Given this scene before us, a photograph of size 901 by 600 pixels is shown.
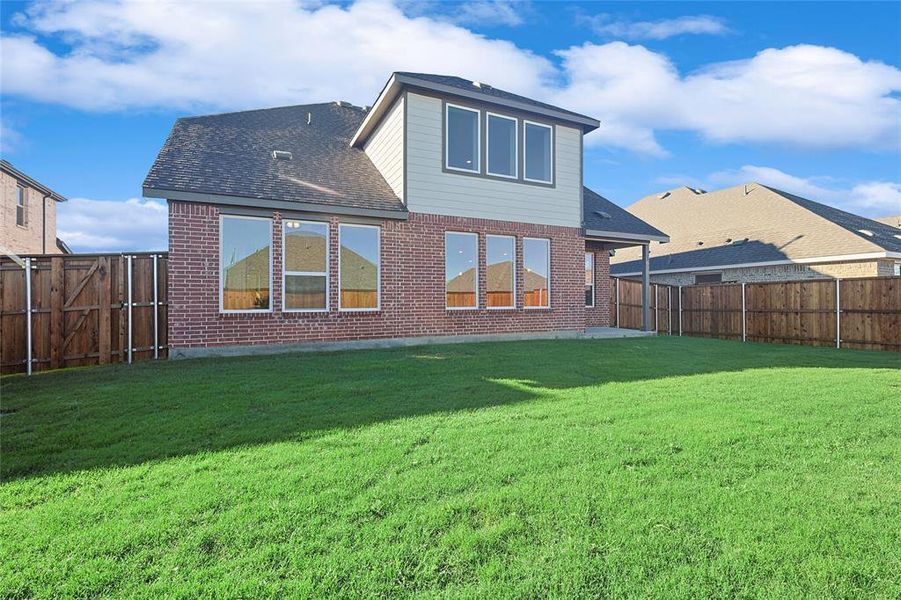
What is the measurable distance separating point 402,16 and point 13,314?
369 inches

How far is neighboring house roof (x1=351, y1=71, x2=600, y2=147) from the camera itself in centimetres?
1046

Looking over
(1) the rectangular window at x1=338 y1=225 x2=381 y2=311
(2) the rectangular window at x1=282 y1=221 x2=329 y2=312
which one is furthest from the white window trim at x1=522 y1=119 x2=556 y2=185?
(2) the rectangular window at x1=282 y1=221 x2=329 y2=312

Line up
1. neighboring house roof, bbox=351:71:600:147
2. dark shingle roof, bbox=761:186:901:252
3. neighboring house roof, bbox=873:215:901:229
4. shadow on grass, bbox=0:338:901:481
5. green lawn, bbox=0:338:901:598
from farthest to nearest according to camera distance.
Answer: neighboring house roof, bbox=873:215:901:229 < dark shingle roof, bbox=761:186:901:252 < neighboring house roof, bbox=351:71:600:147 < shadow on grass, bbox=0:338:901:481 < green lawn, bbox=0:338:901:598

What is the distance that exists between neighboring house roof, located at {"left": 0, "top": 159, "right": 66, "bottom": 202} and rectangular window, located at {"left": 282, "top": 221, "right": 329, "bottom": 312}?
669 inches

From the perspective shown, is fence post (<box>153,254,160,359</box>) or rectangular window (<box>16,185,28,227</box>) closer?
fence post (<box>153,254,160,359</box>)

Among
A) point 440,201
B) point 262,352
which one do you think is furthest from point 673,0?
point 262,352

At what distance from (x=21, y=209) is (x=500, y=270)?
22.0 meters

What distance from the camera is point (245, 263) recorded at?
30.6 feet

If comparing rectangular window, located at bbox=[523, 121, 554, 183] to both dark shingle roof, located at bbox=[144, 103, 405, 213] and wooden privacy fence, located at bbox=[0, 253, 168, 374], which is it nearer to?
dark shingle roof, located at bbox=[144, 103, 405, 213]

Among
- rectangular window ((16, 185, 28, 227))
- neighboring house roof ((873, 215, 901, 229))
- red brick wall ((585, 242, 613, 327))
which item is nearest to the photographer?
red brick wall ((585, 242, 613, 327))

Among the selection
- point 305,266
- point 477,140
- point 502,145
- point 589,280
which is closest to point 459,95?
point 477,140

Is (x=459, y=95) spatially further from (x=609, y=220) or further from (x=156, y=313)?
(x=156, y=313)

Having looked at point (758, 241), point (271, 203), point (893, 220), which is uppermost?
point (893, 220)

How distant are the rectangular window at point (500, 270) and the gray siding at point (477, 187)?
643 millimetres
